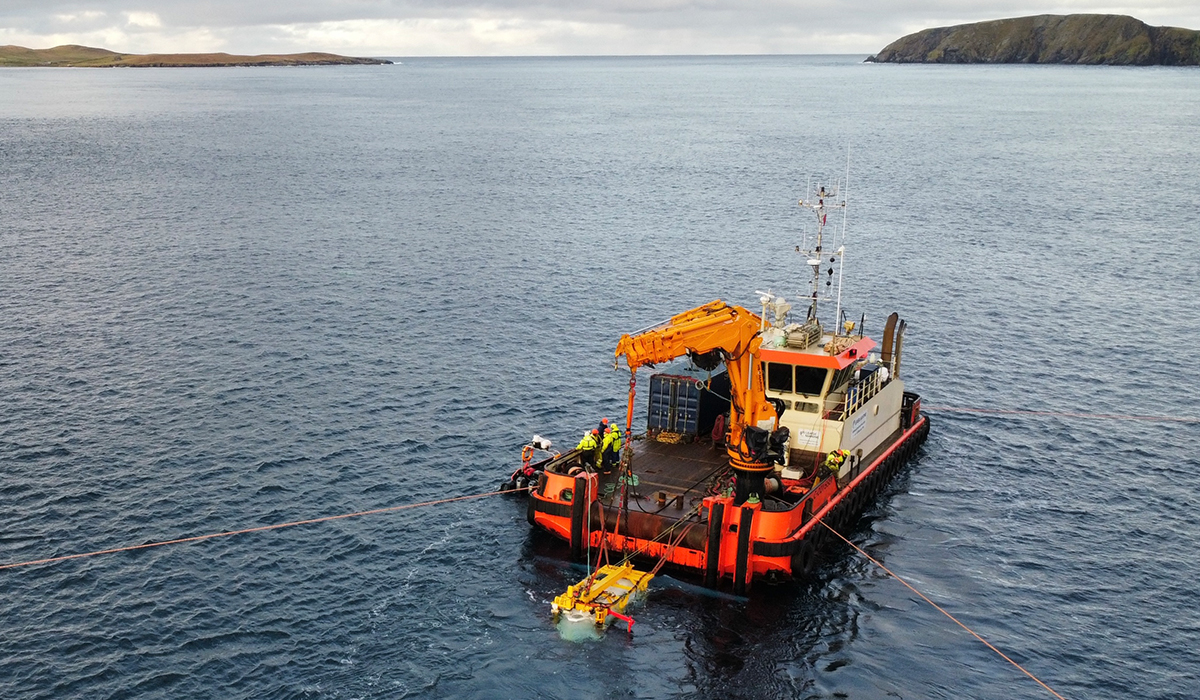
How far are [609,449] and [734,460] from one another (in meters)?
4.70

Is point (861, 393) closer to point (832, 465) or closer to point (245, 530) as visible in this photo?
point (832, 465)

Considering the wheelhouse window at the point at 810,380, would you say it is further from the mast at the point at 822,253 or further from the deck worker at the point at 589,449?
the deck worker at the point at 589,449

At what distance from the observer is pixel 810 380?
1379 inches

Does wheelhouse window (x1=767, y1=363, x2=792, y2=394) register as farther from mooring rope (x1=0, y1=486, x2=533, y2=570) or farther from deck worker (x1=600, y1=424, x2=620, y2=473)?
mooring rope (x1=0, y1=486, x2=533, y2=570)

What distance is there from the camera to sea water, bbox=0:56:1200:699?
89.6 feet

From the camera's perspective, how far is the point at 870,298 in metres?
65.8

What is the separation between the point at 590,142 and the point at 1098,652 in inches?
5204

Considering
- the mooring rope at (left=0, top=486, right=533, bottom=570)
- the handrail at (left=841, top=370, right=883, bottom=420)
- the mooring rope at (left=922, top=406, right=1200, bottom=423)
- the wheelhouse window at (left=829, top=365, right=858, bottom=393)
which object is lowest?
the mooring rope at (left=0, top=486, right=533, bottom=570)

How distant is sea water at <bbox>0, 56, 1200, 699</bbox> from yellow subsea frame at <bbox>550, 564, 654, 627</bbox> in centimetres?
76

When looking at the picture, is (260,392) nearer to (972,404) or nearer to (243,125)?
(972,404)

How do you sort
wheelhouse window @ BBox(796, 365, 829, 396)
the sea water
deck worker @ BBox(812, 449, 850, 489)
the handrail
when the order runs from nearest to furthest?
the sea water, deck worker @ BBox(812, 449, 850, 489), wheelhouse window @ BBox(796, 365, 829, 396), the handrail

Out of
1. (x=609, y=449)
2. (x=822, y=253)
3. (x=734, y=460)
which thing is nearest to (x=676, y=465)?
(x=609, y=449)

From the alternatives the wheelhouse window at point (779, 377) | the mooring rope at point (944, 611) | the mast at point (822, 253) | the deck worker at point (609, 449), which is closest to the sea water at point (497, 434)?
the mooring rope at point (944, 611)

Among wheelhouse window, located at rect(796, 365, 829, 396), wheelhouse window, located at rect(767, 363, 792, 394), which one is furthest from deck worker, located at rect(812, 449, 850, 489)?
wheelhouse window, located at rect(767, 363, 792, 394)
